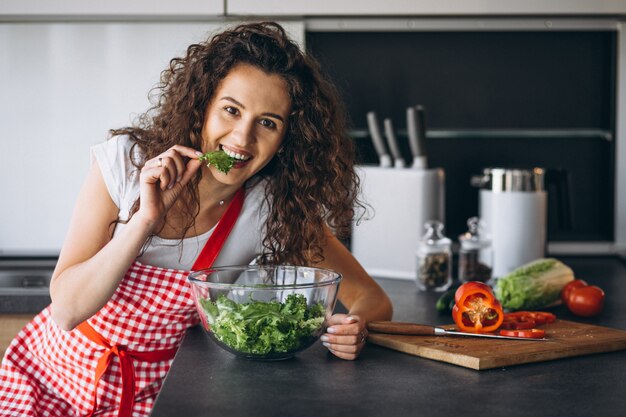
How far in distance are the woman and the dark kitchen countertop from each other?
0.20 metres

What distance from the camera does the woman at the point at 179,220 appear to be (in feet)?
4.87

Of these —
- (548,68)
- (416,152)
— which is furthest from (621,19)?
(416,152)

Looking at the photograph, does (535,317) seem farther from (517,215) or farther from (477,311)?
(517,215)

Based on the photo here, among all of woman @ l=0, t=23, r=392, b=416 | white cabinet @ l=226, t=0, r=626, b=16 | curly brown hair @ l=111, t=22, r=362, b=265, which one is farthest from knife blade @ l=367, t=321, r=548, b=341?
white cabinet @ l=226, t=0, r=626, b=16

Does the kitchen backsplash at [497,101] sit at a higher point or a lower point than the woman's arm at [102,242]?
higher

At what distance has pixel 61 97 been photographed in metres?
2.51

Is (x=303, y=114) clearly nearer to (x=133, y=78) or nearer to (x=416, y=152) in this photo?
(x=416, y=152)

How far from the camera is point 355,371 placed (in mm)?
1250

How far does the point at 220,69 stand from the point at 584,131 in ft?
5.11

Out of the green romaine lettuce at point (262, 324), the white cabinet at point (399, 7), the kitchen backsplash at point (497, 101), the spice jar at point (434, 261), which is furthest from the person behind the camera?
the kitchen backsplash at point (497, 101)

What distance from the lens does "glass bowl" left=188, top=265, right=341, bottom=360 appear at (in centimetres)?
125

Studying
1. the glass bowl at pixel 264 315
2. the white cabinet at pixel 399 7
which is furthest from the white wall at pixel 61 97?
the glass bowl at pixel 264 315

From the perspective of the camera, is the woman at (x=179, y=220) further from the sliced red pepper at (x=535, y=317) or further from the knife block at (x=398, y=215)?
the knife block at (x=398, y=215)

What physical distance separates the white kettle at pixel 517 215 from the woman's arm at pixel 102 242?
1.11 metres
